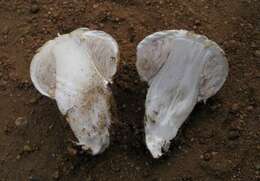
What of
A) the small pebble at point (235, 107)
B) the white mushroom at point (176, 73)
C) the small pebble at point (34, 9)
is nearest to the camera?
the white mushroom at point (176, 73)

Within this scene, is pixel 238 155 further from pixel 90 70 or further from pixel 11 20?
pixel 11 20

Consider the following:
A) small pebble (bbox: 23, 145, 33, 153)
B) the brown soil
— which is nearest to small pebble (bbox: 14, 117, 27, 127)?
the brown soil

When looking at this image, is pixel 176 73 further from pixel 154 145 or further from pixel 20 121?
pixel 20 121

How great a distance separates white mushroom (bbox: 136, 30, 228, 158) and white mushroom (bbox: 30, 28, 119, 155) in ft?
0.59

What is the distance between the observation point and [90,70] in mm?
2422

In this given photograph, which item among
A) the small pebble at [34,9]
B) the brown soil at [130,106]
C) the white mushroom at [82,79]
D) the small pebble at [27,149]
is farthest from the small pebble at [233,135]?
the small pebble at [34,9]

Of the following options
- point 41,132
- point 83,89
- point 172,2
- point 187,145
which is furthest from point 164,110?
point 172,2

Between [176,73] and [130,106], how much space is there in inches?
11.3

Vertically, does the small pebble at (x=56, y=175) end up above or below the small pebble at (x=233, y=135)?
below

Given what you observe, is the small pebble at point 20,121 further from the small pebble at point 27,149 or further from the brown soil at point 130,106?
the small pebble at point 27,149

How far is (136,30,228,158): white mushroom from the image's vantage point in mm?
2371

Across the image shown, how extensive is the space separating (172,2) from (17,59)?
37.1 inches

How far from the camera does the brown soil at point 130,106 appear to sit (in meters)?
2.34

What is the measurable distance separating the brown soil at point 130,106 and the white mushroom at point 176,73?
0.09 m
